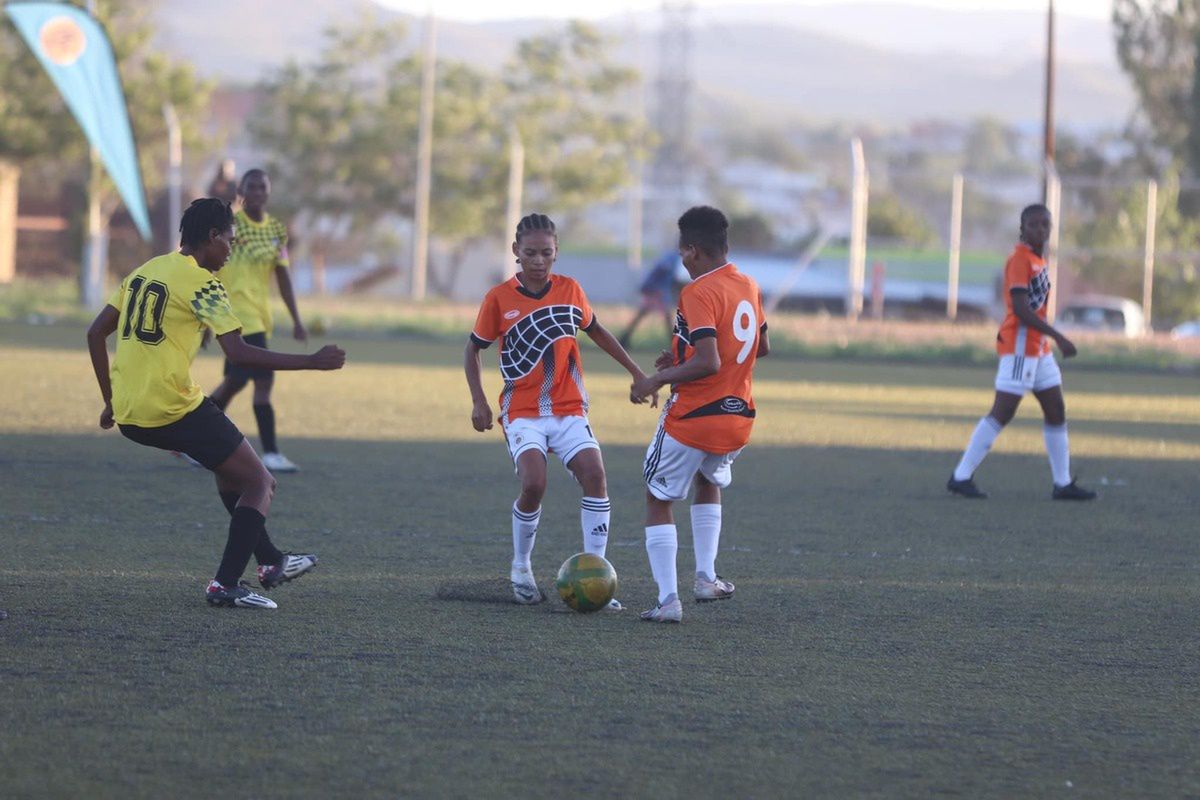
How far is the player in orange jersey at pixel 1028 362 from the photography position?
1177 centimetres

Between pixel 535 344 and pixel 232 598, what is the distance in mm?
1655

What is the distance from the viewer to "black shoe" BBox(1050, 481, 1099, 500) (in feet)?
39.9

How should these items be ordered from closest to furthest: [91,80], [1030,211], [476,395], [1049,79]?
[476,395] → [1030,211] → [91,80] → [1049,79]

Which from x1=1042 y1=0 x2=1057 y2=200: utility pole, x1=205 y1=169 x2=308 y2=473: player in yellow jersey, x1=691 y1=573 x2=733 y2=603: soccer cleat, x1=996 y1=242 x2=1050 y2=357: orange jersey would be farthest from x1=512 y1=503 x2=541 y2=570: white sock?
x1=1042 y1=0 x2=1057 y2=200: utility pole

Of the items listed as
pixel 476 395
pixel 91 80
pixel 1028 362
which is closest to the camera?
pixel 476 395

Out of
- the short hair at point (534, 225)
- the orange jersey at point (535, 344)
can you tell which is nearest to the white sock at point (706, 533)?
the orange jersey at point (535, 344)

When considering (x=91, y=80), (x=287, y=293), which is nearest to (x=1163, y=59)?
(x=91, y=80)

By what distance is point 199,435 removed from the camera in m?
7.11

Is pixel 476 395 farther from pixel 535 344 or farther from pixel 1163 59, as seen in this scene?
pixel 1163 59

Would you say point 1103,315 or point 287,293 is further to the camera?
point 1103,315

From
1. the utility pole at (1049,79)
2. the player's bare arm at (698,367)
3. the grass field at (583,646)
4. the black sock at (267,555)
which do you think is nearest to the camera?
the grass field at (583,646)

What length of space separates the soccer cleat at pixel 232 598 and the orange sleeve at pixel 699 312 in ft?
6.90

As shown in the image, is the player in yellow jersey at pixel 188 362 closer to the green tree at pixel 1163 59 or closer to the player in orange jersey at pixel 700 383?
the player in orange jersey at pixel 700 383

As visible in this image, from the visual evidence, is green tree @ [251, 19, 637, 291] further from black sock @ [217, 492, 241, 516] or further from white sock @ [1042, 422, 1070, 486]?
black sock @ [217, 492, 241, 516]
